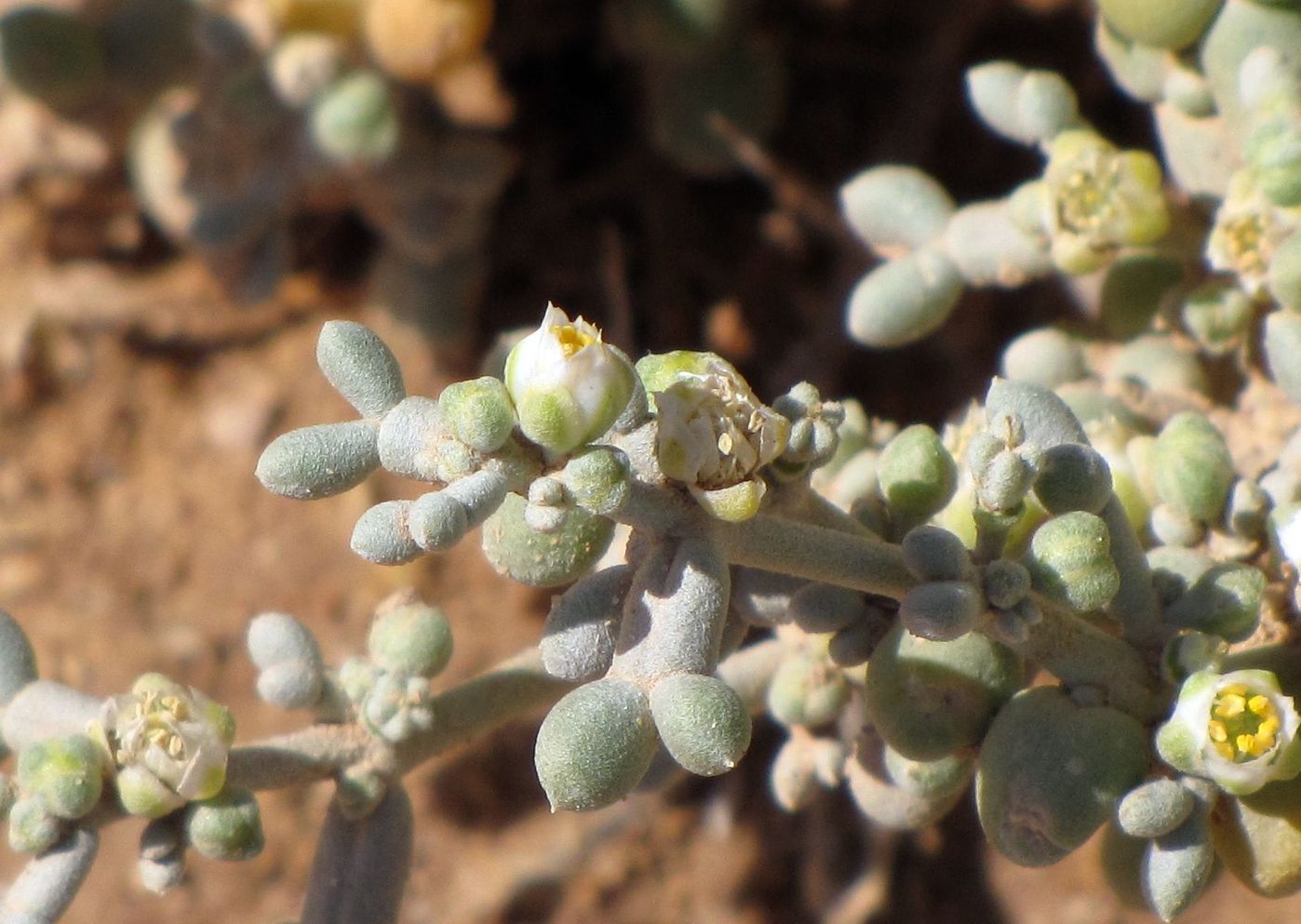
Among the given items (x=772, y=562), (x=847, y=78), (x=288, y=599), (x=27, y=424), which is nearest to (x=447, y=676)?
(x=288, y=599)

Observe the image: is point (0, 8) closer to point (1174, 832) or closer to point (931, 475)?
point (931, 475)

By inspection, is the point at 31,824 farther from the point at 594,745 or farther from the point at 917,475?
the point at 917,475

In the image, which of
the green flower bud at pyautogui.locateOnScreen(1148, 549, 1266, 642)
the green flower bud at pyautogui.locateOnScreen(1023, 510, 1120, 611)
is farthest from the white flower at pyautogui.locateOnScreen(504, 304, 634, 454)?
the green flower bud at pyautogui.locateOnScreen(1148, 549, 1266, 642)

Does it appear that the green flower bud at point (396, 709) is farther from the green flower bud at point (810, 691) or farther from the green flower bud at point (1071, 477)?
the green flower bud at point (1071, 477)

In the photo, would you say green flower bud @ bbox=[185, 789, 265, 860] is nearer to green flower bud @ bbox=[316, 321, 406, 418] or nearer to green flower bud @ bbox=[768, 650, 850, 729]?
green flower bud @ bbox=[316, 321, 406, 418]

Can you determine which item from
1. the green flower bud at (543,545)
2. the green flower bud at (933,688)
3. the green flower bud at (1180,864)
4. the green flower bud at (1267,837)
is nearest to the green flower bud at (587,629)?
the green flower bud at (543,545)

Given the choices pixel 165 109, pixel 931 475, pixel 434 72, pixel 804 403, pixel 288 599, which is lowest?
pixel 288 599
